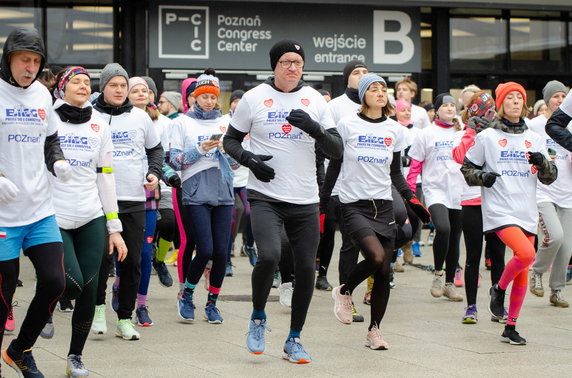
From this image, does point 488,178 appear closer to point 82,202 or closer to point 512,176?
point 512,176

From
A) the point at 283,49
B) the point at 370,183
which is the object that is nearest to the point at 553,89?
the point at 370,183

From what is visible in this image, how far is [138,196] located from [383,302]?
6.89 feet

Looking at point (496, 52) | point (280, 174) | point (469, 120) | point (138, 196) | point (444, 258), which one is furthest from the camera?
point (496, 52)

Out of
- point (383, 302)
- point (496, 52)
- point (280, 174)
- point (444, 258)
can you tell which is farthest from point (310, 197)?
point (496, 52)

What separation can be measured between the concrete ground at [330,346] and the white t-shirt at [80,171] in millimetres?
1029

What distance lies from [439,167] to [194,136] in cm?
292

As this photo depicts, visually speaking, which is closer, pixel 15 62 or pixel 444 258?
pixel 15 62

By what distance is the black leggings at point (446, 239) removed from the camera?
1068 centimetres

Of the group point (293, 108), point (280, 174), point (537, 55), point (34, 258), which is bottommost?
point (34, 258)

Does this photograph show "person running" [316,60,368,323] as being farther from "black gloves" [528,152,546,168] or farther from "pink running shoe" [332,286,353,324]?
"black gloves" [528,152,546,168]

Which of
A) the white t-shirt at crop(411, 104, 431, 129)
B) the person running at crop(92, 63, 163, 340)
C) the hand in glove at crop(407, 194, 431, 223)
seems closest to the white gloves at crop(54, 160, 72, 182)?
the person running at crop(92, 63, 163, 340)

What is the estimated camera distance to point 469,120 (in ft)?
30.5

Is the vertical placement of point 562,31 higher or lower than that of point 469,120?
higher

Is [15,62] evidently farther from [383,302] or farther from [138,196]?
[383,302]
